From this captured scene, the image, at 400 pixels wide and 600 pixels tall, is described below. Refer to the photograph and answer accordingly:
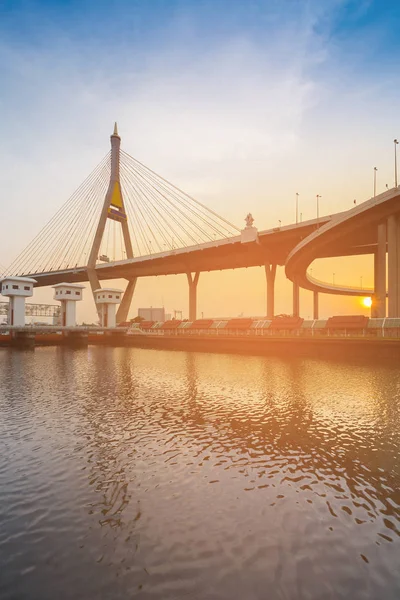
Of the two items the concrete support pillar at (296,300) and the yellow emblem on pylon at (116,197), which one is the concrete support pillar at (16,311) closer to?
the yellow emblem on pylon at (116,197)

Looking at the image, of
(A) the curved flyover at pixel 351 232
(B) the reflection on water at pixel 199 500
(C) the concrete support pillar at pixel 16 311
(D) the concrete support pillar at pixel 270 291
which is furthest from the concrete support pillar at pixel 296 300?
(B) the reflection on water at pixel 199 500

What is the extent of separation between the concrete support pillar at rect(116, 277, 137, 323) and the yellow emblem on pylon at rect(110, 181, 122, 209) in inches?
624

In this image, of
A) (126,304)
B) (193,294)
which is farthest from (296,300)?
(126,304)

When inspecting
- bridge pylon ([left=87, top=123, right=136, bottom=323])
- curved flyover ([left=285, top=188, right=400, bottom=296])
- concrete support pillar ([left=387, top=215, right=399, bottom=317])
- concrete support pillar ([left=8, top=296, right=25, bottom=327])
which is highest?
bridge pylon ([left=87, top=123, right=136, bottom=323])

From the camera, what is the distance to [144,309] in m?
127

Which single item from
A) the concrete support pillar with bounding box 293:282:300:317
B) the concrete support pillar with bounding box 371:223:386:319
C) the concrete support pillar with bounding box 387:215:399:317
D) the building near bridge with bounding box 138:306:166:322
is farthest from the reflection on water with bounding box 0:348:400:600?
the building near bridge with bounding box 138:306:166:322

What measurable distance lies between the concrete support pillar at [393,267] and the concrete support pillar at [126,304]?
148 feet

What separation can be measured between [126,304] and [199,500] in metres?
60.9

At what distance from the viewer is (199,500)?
6.05m

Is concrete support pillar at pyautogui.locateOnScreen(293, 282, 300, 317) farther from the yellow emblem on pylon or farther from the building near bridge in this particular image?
the building near bridge

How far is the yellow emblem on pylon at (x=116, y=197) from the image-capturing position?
5967cm

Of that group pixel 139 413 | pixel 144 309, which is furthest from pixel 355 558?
pixel 144 309

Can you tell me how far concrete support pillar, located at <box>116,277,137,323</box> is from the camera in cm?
6456

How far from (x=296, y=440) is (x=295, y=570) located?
4834 millimetres
